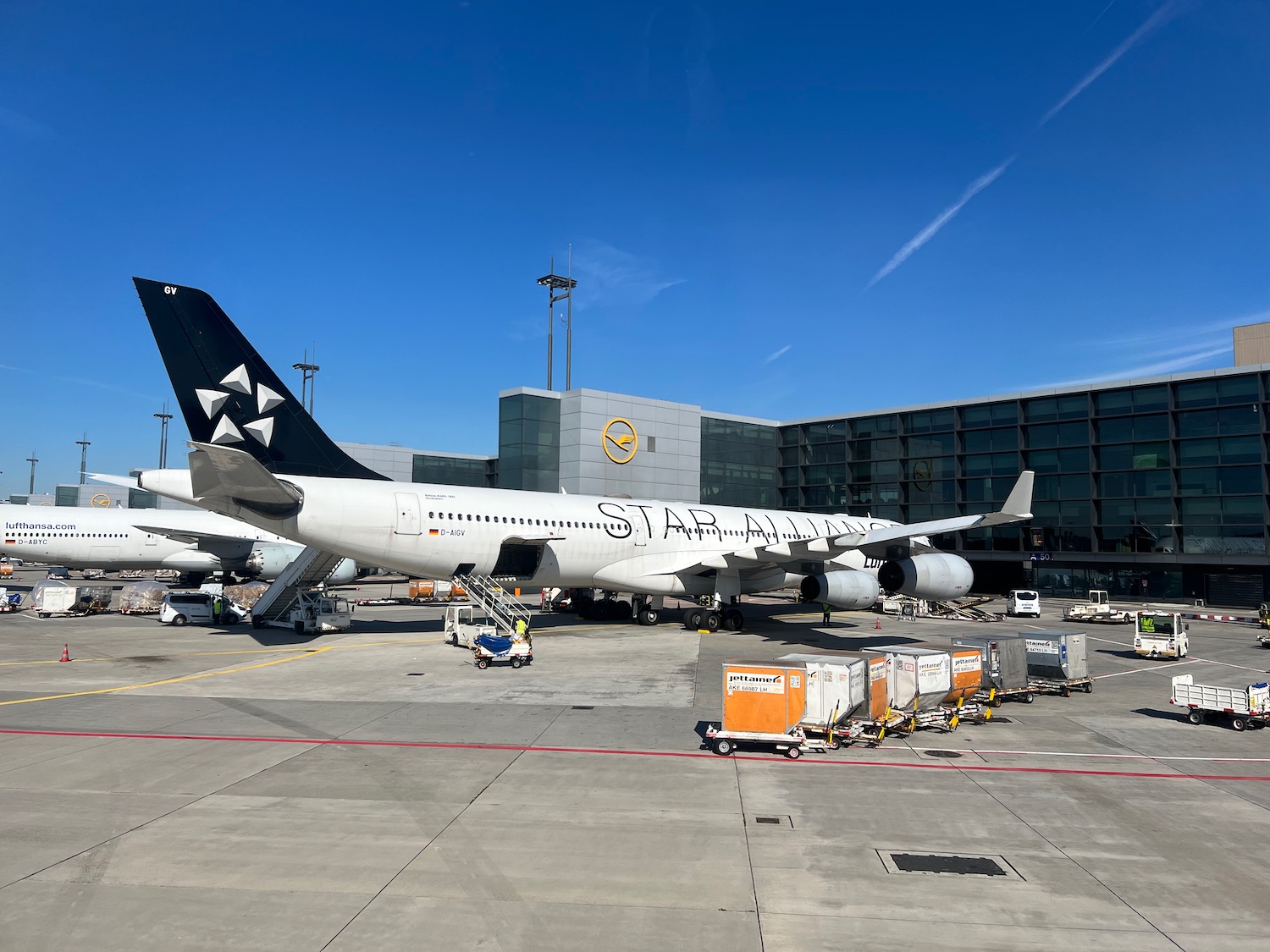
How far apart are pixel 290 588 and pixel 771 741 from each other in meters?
24.1

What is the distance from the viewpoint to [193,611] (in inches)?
1264

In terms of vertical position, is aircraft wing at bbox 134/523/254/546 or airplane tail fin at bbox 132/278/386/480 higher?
airplane tail fin at bbox 132/278/386/480

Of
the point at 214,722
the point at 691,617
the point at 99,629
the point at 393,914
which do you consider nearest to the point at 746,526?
the point at 691,617

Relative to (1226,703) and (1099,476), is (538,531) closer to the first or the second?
(1226,703)

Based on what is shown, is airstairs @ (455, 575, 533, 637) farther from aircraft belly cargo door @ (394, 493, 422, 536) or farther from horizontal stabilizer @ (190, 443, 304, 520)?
→ horizontal stabilizer @ (190, 443, 304, 520)

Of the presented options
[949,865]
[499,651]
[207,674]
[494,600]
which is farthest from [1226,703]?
[207,674]

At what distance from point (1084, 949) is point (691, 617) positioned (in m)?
24.2

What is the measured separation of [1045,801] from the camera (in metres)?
10.5

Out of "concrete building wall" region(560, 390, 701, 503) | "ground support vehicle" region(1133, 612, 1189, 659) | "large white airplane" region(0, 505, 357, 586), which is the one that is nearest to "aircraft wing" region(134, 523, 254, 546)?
"large white airplane" region(0, 505, 357, 586)

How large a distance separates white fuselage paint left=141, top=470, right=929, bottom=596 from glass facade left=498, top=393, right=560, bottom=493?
15.0m

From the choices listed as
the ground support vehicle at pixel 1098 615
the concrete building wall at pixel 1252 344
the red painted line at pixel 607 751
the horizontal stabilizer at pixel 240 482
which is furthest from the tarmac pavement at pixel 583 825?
the concrete building wall at pixel 1252 344

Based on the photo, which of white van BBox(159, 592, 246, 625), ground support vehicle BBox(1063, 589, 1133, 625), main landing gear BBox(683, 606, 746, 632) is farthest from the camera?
ground support vehicle BBox(1063, 589, 1133, 625)

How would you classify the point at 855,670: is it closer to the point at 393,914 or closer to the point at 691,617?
the point at 393,914

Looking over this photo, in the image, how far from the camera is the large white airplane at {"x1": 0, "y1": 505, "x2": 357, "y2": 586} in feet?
151
